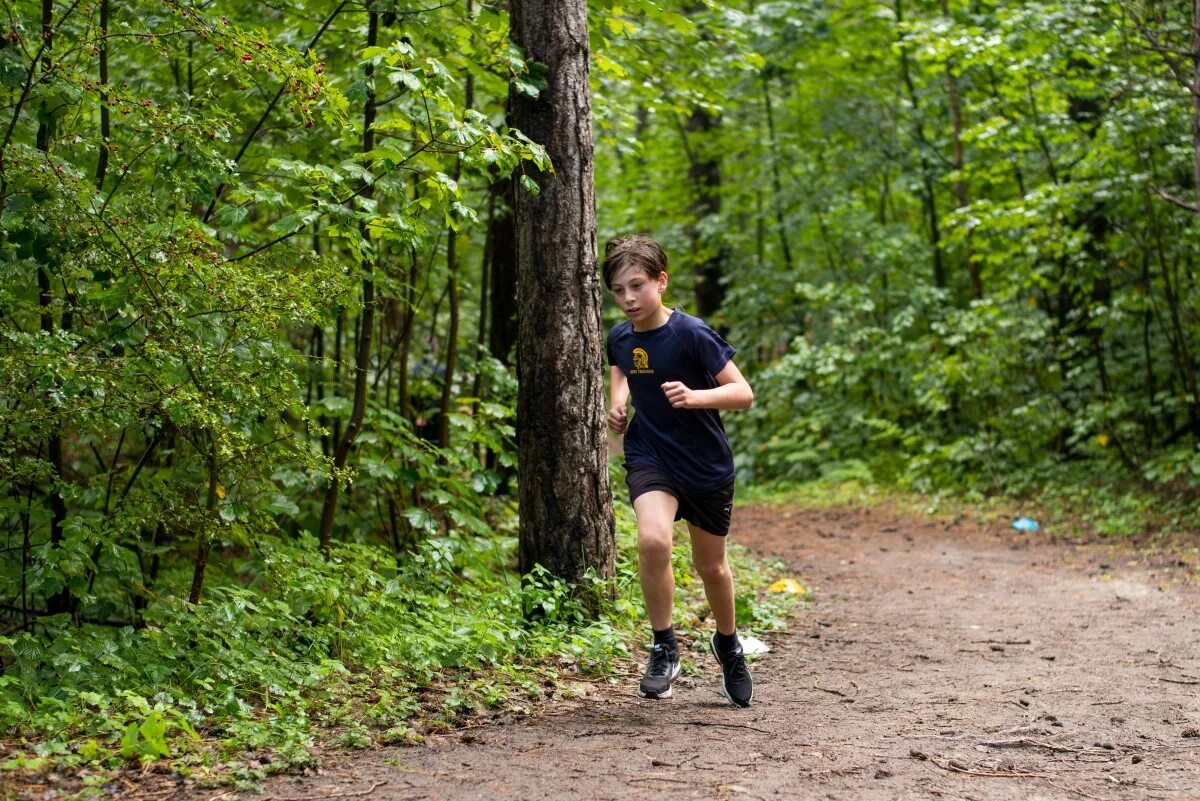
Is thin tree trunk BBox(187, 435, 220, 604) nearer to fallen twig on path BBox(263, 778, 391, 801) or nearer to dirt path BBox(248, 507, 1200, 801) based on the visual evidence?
dirt path BBox(248, 507, 1200, 801)

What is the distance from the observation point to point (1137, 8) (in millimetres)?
10547

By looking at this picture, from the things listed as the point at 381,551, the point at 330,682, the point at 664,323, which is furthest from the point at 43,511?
the point at 664,323

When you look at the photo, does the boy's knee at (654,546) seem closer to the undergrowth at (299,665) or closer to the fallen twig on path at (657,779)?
the undergrowth at (299,665)

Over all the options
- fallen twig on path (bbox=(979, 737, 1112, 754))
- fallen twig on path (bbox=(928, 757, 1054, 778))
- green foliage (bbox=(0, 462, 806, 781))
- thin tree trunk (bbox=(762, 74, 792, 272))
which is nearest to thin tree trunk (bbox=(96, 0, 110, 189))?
green foliage (bbox=(0, 462, 806, 781))

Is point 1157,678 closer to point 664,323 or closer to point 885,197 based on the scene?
point 664,323

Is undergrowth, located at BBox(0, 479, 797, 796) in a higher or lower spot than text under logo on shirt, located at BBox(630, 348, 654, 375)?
lower

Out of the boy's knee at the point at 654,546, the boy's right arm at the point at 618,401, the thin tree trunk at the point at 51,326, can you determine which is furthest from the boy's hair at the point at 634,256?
the thin tree trunk at the point at 51,326

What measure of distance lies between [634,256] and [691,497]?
1.15m

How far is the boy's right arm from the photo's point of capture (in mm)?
4996

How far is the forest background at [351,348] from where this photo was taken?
436 cm

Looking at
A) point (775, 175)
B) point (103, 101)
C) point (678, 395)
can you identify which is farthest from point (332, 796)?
point (775, 175)

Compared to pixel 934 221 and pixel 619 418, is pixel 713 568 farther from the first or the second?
pixel 934 221

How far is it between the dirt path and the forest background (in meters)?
0.52

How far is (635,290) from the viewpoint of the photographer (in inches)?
194
